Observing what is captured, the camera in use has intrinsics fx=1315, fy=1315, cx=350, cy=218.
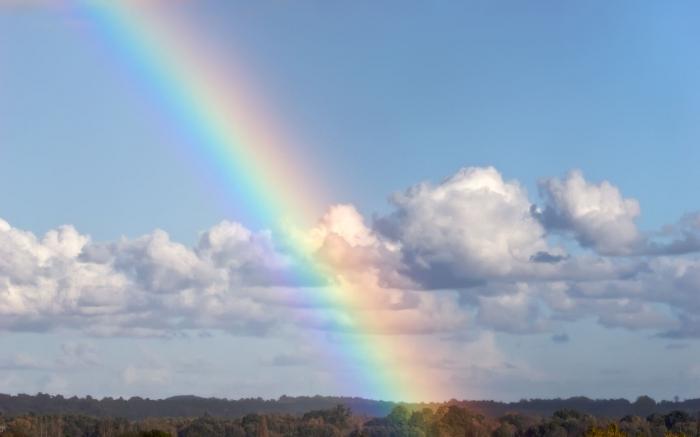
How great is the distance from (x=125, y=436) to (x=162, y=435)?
21.1m

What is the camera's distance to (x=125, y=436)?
6845 inches

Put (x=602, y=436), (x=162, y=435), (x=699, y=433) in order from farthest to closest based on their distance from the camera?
(x=699, y=433) → (x=162, y=435) → (x=602, y=436)

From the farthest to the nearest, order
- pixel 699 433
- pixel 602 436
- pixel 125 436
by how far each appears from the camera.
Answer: pixel 699 433, pixel 125 436, pixel 602 436

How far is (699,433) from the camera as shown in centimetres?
19962

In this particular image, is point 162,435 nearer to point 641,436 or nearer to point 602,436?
point 602,436

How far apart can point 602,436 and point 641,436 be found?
2392 inches

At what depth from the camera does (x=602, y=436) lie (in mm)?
124562

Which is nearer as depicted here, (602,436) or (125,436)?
(602,436)

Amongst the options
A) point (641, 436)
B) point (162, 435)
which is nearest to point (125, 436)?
point (162, 435)

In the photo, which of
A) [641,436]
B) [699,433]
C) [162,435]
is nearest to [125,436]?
[162,435]

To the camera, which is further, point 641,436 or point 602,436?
point 641,436

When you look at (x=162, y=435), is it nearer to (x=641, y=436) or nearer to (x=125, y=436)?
(x=125, y=436)

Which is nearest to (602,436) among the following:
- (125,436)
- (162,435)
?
(162,435)

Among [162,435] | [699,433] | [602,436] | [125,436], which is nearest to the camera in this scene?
[602,436]
